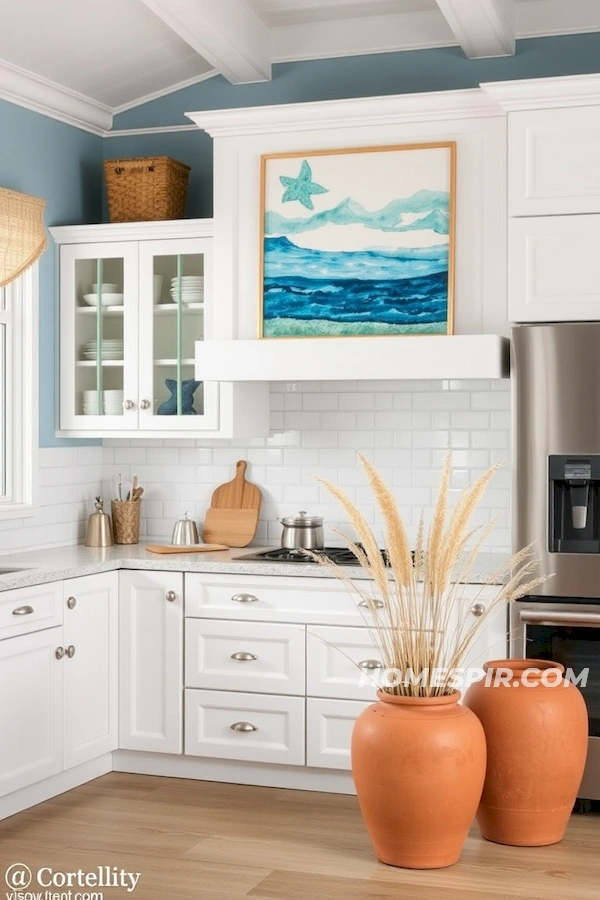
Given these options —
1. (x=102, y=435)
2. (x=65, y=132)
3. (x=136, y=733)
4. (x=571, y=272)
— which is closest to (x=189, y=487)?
(x=102, y=435)

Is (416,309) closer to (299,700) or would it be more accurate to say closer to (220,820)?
(299,700)

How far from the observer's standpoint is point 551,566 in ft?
14.1

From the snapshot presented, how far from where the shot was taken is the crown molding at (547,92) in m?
4.29

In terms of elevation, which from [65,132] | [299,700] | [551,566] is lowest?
[299,700]

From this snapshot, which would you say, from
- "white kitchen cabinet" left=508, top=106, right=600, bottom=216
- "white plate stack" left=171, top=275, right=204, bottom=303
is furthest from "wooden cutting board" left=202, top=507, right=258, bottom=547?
"white kitchen cabinet" left=508, top=106, right=600, bottom=216

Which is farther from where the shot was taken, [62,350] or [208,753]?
[62,350]

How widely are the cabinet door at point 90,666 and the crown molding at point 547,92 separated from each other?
231cm

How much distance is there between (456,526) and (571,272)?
4.06ft

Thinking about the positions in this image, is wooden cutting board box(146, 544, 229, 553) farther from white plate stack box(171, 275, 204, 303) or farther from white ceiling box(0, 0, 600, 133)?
white ceiling box(0, 0, 600, 133)

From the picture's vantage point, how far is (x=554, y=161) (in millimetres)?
4371

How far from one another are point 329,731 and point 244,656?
42 cm

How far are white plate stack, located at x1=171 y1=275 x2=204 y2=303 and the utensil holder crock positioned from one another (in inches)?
36.5

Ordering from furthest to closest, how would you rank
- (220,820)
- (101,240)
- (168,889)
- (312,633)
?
(101,240) → (312,633) → (220,820) → (168,889)

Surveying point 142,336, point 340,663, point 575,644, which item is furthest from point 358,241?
point 575,644
